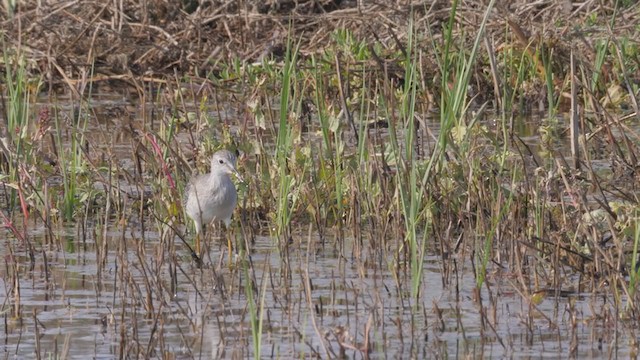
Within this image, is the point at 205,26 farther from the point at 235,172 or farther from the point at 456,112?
the point at 456,112

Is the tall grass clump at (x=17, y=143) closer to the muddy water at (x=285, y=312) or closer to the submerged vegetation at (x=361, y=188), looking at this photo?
the submerged vegetation at (x=361, y=188)

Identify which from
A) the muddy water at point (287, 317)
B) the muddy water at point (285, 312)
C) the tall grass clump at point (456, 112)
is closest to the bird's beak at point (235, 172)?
the muddy water at point (285, 312)

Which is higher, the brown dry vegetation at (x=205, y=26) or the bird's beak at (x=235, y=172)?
the brown dry vegetation at (x=205, y=26)

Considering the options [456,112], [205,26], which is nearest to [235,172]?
[456,112]

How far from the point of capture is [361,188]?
723 cm

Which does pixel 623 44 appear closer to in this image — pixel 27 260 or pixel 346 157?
pixel 346 157

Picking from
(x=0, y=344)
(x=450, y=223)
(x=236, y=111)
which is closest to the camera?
(x=0, y=344)

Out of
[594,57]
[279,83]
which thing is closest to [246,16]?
[279,83]

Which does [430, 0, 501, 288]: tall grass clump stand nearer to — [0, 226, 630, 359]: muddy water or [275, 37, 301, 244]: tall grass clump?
[0, 226, 630, 359]: muddy water

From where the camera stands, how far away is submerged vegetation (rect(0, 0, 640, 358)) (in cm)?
570

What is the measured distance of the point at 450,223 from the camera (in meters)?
6.63

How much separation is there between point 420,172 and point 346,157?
806 millimetres

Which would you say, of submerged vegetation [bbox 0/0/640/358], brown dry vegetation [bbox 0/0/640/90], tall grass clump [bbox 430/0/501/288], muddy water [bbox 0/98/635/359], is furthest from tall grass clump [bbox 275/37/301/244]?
brown dry vegetation [bbox 0/0/640/90]

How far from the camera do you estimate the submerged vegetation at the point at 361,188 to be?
18.7 feet
